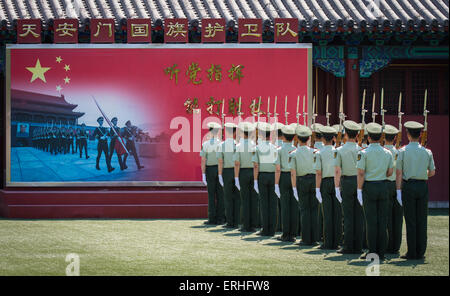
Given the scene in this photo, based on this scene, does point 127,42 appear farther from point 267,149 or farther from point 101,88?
point 267,149

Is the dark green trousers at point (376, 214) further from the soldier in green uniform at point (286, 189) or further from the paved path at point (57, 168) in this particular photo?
the paved path at point (57, 168)

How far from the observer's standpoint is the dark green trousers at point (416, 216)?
8.71 metres

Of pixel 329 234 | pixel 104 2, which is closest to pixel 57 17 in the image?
pixel 104 2

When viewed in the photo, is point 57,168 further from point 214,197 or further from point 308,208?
point 308,208

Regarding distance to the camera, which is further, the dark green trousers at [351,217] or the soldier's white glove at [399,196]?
the dark green trousers at [351,217]

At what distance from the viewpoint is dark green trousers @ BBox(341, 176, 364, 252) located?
29.6ft

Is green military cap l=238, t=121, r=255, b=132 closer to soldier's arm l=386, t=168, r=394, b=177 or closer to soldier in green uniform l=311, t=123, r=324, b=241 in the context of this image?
soldier in green uniform l=311, t=123, r=324, b=241

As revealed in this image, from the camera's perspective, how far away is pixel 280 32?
46.1ft

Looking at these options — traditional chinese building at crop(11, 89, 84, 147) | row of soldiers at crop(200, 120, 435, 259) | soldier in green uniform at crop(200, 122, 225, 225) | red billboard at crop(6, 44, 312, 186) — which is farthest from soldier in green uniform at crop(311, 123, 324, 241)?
→ traditional chinese building at crop(11, 89, 84, 147)

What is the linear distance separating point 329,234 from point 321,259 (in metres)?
0.87

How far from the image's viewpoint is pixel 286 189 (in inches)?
415

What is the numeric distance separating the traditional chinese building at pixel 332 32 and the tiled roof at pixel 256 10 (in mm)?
20

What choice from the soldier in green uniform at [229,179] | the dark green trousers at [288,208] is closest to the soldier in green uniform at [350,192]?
the dark green trousers at [288,208]

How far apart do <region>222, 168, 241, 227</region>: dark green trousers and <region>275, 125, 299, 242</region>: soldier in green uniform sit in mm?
1722
